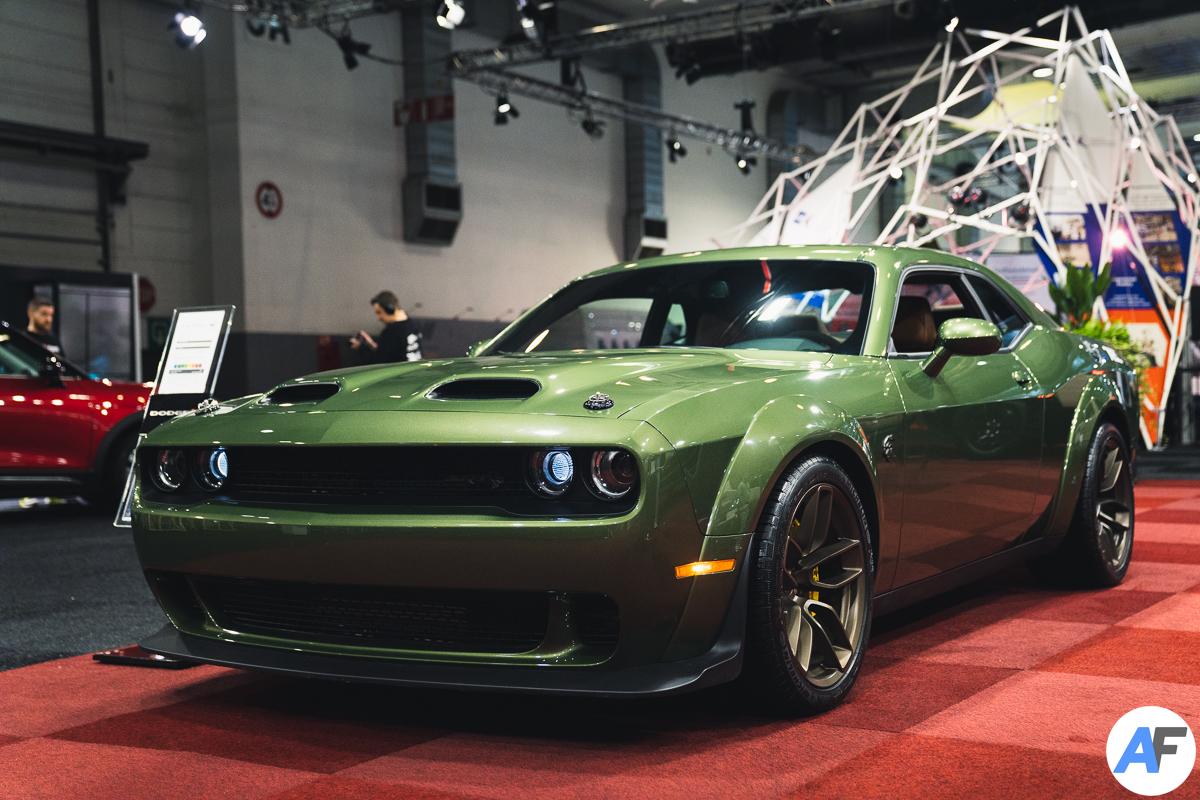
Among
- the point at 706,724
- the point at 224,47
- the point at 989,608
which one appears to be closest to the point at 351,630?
the point at 706,724

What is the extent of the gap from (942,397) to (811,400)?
2.71 ft

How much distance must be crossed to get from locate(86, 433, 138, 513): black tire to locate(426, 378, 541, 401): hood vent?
667 centimetres

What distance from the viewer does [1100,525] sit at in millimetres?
5074

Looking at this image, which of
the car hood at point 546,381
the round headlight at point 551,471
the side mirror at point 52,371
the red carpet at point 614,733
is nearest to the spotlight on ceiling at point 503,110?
the side mirror at point 52,371

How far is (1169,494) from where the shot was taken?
9.72m

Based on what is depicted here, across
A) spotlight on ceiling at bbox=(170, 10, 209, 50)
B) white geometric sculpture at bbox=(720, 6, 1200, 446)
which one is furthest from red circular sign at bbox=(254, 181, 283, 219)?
white geometric sculpture at bbox=(720, 6, 1200, 446)

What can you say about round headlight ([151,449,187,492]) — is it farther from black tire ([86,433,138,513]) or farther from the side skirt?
black tire ([86,433,138,513])

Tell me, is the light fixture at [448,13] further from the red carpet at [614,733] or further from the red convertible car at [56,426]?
the red carpet at [614,733]

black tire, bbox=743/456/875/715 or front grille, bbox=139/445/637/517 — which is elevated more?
front grille, bbox=139/445/637/517

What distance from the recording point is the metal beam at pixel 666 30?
648 inches

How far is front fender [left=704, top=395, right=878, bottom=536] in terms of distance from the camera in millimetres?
2941

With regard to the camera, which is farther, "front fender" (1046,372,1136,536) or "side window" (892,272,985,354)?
"front fender" (1046,372,1136,536)

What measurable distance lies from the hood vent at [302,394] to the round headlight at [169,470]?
0.27m

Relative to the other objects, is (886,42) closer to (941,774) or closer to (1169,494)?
(1169,494)
